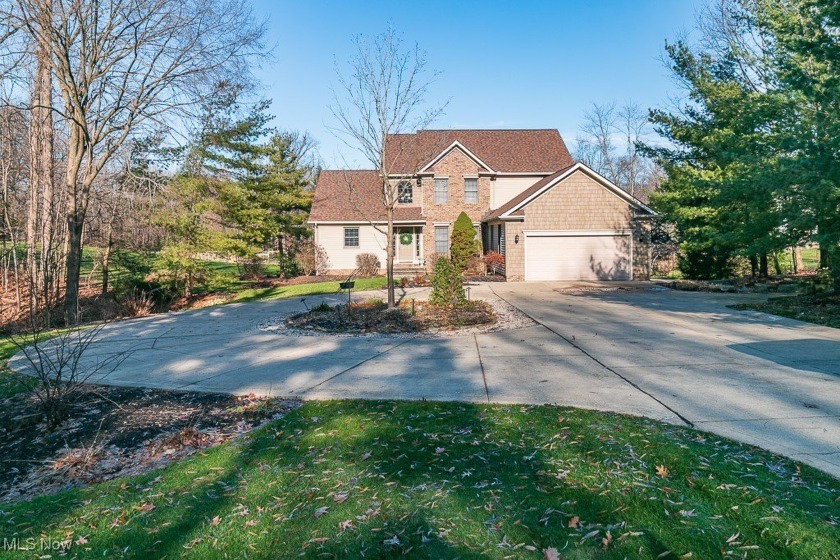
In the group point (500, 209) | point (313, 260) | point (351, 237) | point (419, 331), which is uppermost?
point (500, 209)

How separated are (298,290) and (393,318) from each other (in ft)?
30.7

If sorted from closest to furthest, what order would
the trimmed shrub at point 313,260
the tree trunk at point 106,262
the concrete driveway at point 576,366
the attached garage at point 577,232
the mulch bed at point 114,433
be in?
the mulch bed at point 114,433
the concrete driveway at point 576,366
the tree trunk at point 106,262
the attached garage at point 577,232
the trimmed shrub at point 313,260

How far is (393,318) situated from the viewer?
485 inches

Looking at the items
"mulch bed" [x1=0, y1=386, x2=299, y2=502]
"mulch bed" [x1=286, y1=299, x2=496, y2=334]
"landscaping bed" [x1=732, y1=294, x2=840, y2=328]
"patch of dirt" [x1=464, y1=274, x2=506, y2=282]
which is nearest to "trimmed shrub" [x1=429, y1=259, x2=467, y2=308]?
"mulch bed" [x1=286, y1=299, x2=496, y2=334]

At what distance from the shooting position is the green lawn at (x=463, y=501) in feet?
9.80

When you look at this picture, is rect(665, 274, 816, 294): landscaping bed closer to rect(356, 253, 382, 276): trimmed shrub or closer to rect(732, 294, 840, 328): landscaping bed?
rect(732, 294, 840, 328): landscaping bed

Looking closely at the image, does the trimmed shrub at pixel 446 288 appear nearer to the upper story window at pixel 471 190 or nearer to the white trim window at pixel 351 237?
the upper story window at pixel 471 190

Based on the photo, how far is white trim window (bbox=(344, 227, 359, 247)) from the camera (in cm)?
2752

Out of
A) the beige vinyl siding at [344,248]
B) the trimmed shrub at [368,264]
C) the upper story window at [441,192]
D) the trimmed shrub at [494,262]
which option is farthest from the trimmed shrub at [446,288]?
the beige vinyl siding at [344,248]

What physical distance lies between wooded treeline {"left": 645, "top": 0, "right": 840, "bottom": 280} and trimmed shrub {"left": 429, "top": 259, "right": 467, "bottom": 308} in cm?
711

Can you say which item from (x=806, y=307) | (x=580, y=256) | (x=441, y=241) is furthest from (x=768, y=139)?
(x=441, y=241)

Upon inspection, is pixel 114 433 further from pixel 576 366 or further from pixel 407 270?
pixel 407 270

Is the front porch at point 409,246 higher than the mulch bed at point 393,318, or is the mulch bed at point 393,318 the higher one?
the front porch at point 409,246

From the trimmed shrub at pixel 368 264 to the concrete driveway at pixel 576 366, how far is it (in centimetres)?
1336
